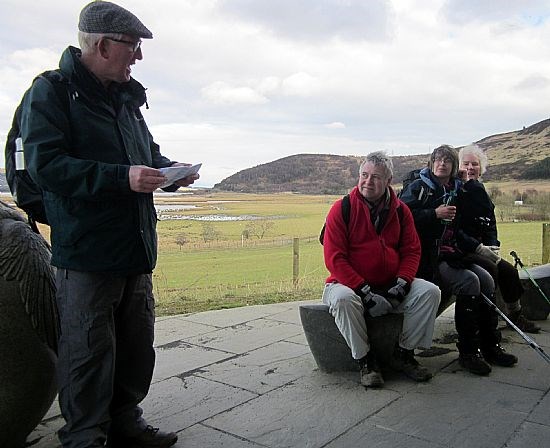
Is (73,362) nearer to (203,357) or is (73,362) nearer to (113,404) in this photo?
(113,404)

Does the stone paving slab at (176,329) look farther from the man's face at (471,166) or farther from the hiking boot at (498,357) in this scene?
the man's face at (471,166)

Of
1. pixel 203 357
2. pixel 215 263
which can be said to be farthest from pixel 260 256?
pixel 203 357

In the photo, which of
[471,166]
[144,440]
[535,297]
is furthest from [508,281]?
[144,440]

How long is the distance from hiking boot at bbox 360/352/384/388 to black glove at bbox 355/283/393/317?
330mm

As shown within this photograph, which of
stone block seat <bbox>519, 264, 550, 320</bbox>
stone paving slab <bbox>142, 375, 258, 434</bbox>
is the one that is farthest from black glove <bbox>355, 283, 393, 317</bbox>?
stone block seat <bbox>519, 264, 550, 320</bbox>

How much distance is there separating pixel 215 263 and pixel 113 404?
39.0 ft

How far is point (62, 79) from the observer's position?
2.75 metres

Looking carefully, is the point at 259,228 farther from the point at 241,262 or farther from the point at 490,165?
the point at 490,165

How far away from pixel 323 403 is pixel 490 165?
384 cm

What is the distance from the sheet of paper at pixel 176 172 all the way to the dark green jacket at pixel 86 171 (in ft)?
0.57

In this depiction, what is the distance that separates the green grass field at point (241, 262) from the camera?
8555mm

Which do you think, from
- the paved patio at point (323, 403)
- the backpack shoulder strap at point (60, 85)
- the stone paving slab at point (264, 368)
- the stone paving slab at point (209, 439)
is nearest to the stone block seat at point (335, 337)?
the paved patio at point (323, 403)

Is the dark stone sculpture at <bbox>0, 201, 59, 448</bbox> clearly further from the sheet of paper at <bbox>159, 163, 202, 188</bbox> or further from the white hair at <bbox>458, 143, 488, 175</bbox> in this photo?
the white hair at <bbox>458, 143, 488, 175</bbox>

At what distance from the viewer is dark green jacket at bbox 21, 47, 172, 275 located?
2.61 metres
